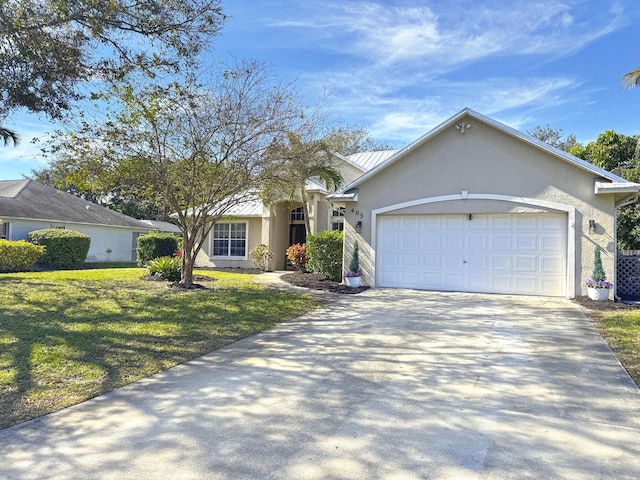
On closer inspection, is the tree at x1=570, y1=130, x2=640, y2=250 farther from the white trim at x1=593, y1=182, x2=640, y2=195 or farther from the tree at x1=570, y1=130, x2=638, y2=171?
the white trim at x1=593, y1=182, x2=640, y2=195

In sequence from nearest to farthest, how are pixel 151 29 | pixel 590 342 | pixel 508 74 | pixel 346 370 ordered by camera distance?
pixel 346 370 → pixel 590 342 → pixel 151 29 → pixel 508 74

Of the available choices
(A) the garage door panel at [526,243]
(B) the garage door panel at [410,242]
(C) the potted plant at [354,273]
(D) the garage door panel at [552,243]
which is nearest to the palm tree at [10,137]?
(C) the potted plant at [354,273]

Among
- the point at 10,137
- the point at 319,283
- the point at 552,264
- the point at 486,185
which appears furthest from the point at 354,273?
the point at 10,137

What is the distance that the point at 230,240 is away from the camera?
20.3 meters

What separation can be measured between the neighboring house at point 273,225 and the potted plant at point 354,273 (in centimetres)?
531

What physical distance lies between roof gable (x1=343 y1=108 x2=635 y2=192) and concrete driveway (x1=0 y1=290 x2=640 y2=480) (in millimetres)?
5818

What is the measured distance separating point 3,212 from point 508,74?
925 inches

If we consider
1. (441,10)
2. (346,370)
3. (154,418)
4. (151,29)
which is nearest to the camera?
(154,418)

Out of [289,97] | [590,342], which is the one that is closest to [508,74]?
[289,97]

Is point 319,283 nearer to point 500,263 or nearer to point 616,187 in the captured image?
point 500,263

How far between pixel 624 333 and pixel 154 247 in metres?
18.4

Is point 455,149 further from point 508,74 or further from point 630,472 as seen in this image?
point 630,472

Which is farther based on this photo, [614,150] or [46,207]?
[46,207]

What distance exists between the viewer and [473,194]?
12.0 meters
